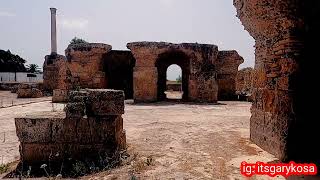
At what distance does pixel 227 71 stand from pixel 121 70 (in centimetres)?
713

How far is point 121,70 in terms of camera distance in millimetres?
19406

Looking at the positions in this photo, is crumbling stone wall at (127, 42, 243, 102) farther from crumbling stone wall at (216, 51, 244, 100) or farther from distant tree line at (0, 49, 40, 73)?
distant tree line at (0, 49, 40, 73)

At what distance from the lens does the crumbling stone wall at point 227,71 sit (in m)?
17.9

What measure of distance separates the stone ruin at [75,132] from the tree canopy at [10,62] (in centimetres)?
3872

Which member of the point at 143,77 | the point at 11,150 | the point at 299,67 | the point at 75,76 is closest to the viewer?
the point at 299,67

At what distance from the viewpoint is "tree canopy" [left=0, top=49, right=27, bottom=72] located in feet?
126

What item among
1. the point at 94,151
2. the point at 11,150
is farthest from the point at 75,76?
the point at 94,151

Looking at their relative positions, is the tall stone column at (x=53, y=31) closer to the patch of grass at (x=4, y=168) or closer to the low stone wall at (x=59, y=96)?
the low stone wall at (x=59, y=96)

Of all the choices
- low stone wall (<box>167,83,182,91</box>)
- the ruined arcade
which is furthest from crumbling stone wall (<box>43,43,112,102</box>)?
low stone wall (<box>167,83,182,91</box>)

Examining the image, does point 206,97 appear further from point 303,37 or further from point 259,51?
point 303,37

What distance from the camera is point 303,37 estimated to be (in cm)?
449

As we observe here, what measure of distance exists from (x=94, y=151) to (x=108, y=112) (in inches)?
28.5

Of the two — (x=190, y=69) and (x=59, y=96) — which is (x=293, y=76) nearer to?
(x=190, y=69)

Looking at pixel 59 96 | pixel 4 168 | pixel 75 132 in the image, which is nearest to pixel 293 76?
pixel 75 132
